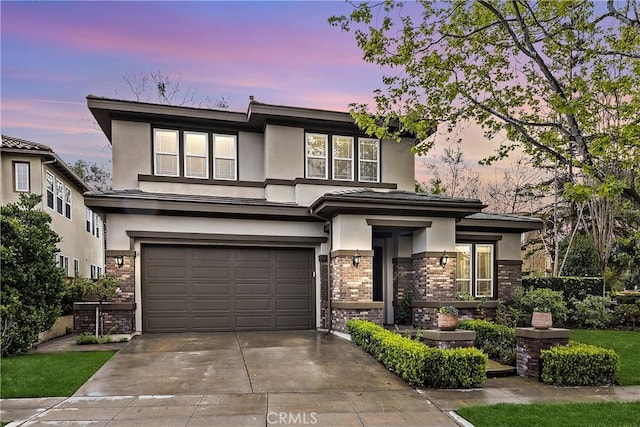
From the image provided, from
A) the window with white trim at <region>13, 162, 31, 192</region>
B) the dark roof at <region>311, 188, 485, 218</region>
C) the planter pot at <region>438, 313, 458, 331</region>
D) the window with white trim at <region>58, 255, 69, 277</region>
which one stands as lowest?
the planter pot at <region>438, 313, 458, 331</region>

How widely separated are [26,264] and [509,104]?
11177 mm

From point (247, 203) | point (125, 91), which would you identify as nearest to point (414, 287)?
point (247, 203)

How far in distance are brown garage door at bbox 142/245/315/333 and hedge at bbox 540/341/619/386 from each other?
6969 millimetres

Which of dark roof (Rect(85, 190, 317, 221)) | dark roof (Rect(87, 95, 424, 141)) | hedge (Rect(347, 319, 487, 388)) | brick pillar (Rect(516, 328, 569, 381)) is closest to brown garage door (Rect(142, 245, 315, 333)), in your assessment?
dark roof (Rect(85, 190, 317, 221))

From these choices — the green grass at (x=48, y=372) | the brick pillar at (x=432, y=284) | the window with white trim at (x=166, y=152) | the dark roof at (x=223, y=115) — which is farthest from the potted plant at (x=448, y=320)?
the window with white trim at (x=166, y=152)

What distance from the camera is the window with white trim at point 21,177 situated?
16.2m

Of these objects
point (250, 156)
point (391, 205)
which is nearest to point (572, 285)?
point (391, 205)

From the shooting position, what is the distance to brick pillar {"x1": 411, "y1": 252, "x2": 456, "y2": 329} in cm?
1230

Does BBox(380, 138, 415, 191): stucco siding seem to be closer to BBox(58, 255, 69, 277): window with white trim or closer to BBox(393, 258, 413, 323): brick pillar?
BBox(393, 258, 413, 323): brick pillar

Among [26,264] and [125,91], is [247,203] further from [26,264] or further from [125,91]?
[125,91]

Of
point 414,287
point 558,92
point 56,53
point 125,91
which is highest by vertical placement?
point 125,91

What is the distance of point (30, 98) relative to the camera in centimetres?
1239

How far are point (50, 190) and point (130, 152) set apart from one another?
253 inches

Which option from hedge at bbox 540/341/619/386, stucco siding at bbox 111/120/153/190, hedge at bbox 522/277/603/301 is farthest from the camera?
hedge at bbox 522/277/603/301
